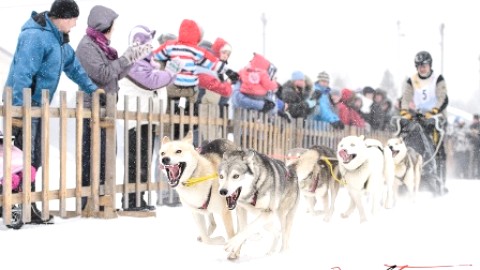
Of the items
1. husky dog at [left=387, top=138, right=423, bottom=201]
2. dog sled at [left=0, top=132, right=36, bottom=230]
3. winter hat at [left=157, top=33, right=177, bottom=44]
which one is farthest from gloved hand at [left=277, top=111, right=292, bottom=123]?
dog sled at [left=0, top=132, right=36, bottom=230]

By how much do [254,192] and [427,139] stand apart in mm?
6901

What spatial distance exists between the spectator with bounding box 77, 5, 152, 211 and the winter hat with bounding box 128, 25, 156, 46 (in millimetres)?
618

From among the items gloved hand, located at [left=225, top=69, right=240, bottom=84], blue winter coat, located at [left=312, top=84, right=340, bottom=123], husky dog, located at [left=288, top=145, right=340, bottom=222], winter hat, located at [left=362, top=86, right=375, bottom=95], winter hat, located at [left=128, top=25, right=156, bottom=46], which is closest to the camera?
husky dog, located at [left=288, top=145, right=340, bottom=222]

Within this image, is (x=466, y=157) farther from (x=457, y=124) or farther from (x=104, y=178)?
(x=104, y=178)

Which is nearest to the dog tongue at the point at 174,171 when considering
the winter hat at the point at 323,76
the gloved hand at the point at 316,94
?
the gloved hand at the point at 316,94

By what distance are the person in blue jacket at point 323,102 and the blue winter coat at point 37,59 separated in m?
7.24

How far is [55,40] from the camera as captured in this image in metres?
6.14

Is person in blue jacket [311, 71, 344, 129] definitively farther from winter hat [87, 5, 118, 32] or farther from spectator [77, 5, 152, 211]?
winter hat [87, 5, 118, 32]

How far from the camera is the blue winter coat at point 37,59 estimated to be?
5906mm

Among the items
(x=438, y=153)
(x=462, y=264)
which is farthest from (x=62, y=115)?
(x=438, y=153)

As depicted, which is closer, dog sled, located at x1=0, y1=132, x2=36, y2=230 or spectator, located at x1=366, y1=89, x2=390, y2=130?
dog sled, located at x1=0, y1=132, x2=36, y2=230

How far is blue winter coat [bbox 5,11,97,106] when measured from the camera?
5.91 m

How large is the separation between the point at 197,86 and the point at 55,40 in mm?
2581

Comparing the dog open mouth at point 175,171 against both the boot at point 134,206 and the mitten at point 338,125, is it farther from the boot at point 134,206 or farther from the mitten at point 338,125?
the mitten at point 338,125
